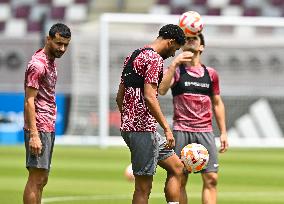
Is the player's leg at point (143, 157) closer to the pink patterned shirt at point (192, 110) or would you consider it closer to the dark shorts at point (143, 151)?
the dark shorts at point (143, 151)

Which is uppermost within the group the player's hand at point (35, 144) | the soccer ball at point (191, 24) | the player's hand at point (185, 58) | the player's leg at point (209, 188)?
the soccer ball at point (191, 24)

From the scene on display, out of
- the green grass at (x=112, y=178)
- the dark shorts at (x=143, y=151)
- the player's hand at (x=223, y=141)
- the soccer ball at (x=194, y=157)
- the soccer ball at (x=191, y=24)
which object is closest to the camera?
the dark shorts at (x=143, y=151)

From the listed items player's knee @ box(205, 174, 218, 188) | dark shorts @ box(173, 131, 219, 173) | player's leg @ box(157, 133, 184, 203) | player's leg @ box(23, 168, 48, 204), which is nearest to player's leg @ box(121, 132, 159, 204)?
player's leg @ box(157, 133, 184, 203)

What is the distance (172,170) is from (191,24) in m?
1.95

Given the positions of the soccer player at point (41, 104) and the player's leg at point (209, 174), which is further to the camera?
the player's leg at point (209, 174)

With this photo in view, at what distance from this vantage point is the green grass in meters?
12.6

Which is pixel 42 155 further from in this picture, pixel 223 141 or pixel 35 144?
pixel 223 141

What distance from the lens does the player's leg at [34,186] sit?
873 cm

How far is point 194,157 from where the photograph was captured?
959 centimetres

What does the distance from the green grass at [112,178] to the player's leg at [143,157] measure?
3347 mm

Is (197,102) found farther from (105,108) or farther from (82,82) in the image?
(82,82)

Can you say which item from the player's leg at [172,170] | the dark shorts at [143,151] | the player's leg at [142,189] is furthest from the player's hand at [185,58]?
the player's leg at [142,189]

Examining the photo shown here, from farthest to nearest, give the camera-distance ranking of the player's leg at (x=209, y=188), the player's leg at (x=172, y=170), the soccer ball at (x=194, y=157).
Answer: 1. the player's leg at (x=209, y=188)
2. the soccer ball at (x=194, y=157)
3. the player's leg at (x=172, y=170)

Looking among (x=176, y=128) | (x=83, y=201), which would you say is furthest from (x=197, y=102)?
(x=83, y=201)
